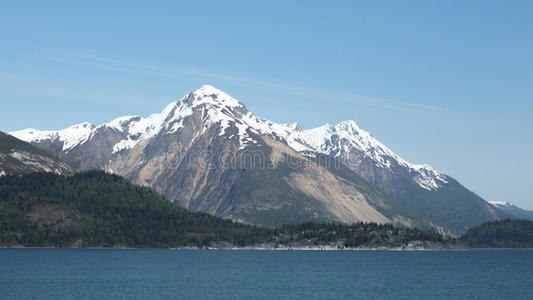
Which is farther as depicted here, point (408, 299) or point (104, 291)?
point (104, 291)

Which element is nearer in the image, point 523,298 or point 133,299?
point 133,299

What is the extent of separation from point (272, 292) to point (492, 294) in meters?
61.5

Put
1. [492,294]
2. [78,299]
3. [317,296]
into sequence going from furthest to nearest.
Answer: [492,294], [317,296], [78,299]

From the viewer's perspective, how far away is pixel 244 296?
596 ft

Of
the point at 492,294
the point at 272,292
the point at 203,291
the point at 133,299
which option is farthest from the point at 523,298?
the point at 133,299

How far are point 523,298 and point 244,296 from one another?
74.4m

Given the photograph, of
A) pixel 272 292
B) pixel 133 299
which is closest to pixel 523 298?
pixel 272 292

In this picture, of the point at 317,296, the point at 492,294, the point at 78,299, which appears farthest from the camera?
the point at 492,294

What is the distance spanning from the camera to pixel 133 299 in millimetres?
173125

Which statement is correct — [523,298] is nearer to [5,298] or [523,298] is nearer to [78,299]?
[78,299]

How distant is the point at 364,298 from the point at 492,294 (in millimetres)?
40081

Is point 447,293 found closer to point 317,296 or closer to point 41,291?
point 317,296

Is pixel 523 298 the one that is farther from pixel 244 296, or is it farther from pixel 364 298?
pixel 244 296

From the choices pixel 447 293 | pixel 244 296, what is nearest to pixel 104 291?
pixel 244 296
